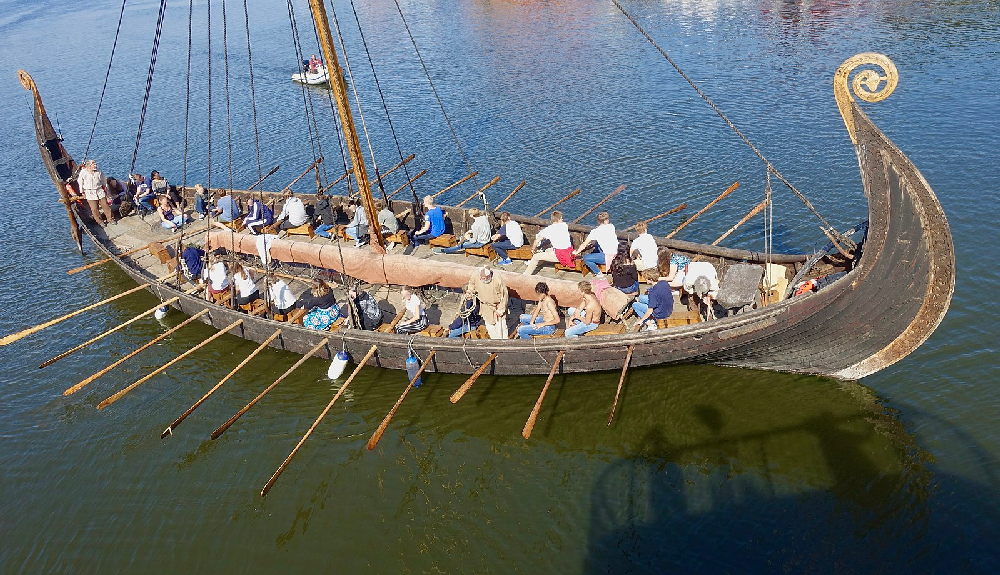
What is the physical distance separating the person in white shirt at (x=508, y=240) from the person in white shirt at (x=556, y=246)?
735 mm

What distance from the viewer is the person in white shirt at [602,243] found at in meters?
15.3

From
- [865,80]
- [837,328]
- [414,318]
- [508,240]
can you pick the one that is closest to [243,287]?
[414,318]

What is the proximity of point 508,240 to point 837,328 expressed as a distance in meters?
7.82

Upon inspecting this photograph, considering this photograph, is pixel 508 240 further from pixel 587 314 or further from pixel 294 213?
pixel 294 213

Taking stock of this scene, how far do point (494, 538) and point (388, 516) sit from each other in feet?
6.91

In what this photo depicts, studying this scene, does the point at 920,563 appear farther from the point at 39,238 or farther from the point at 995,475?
the point at 39,238

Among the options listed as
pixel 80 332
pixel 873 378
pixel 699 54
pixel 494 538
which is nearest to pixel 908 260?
pixel 873 378

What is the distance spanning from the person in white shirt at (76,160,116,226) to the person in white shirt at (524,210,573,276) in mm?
15138

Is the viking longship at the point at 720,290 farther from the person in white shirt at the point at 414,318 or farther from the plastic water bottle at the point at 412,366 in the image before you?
the person in white shirt at the point at 414,318

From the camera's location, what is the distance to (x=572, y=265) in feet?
52.3

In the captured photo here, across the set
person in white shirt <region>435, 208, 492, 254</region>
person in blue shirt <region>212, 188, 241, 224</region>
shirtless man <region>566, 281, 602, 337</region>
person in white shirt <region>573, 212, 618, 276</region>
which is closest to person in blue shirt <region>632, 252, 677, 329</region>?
shirtless man <region>566, 281, 602, 337</region>

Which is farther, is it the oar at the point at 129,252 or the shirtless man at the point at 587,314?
the oar at the point at 129,252

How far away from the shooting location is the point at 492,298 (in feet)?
47.6

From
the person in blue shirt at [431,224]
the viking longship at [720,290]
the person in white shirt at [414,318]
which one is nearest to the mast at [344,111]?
the viking longship at [720,290]
